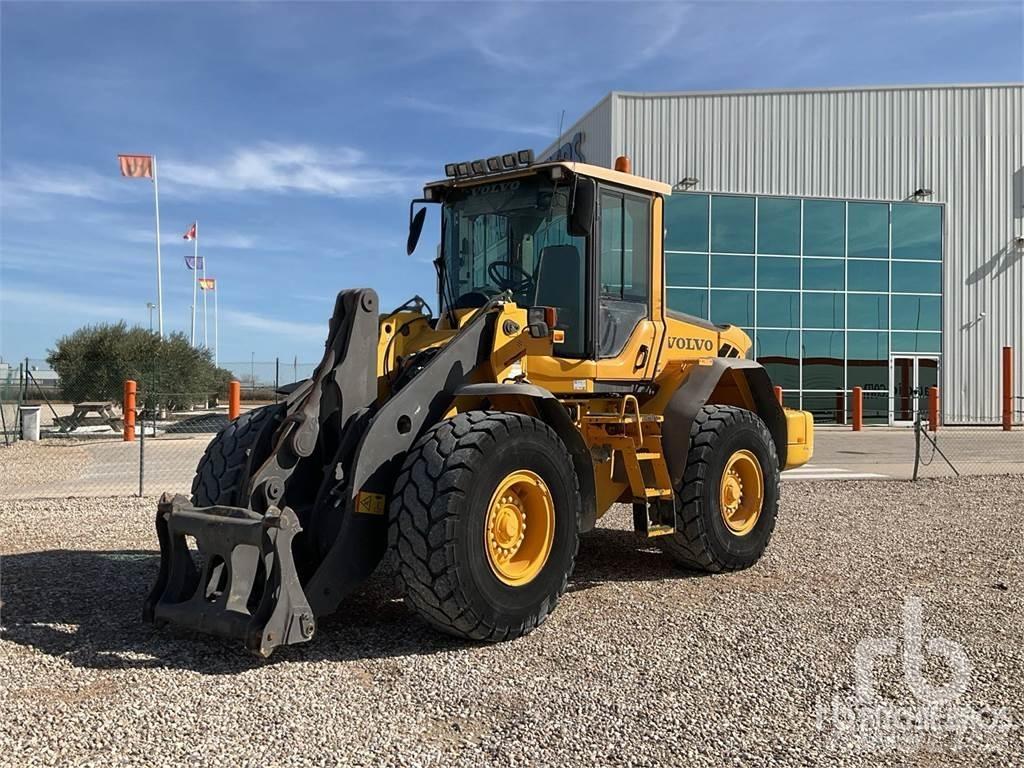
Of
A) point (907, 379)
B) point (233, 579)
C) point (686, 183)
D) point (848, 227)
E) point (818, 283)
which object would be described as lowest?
point (233, 579)

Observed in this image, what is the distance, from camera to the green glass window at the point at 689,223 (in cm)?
2727

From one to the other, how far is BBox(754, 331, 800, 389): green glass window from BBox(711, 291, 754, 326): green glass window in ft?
2.14

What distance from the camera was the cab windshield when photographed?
20.7 ft

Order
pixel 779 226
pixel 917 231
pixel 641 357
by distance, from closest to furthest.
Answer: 1. pixel 641 357
2. pixel 779 226
3. pixel 917 231

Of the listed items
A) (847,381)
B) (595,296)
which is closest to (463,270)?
(595,296)

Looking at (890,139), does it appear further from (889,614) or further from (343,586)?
(343,586)

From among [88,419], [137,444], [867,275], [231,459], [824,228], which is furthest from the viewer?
[867,275]

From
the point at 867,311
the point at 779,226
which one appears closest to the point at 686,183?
the point at 779,226

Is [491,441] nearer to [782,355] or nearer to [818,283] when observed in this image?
[782,355]

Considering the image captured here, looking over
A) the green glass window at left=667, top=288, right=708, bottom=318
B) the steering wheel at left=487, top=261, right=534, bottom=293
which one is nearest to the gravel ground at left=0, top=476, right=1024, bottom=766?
the steering wheel at left=487, top=261, right=534, bottom=293

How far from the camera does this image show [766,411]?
26.5 feet

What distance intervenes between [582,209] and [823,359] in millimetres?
24217

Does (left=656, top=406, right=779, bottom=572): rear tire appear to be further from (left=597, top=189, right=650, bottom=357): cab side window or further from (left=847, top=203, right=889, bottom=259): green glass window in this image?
(left=847, top=203, right=889, bottom=259): green glass window

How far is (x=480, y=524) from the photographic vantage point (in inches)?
194
